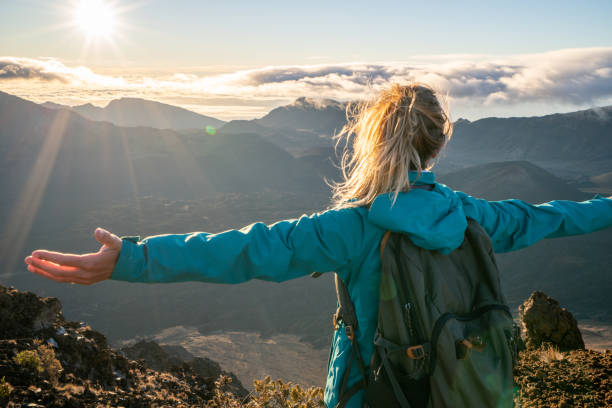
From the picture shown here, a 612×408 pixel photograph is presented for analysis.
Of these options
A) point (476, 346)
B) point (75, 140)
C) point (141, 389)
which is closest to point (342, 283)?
point (476, 346)

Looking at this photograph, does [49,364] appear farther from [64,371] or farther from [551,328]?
[551,328]

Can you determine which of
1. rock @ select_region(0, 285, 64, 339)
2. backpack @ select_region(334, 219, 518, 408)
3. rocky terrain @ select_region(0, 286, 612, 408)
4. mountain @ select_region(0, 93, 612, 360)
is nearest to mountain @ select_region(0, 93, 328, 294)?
mountain @ select_region(0, 93, 612, 360)

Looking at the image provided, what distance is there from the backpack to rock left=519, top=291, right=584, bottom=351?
422 cm

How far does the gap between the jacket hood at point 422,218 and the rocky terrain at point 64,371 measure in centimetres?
167

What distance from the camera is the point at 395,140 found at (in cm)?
129

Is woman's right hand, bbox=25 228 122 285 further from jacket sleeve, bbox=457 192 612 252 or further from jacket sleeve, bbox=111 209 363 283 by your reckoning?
jacket sleeve, bbox=457 192 612 252

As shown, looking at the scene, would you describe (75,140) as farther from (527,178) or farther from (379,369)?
(379,369)

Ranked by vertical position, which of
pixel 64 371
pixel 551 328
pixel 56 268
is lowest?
pixel 551 328

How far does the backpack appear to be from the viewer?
1190 millimetres

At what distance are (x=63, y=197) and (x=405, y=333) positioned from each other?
7288 cm

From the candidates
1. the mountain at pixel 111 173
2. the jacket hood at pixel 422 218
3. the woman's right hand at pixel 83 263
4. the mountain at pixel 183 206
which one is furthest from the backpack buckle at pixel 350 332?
the mountain at pixel 111 173

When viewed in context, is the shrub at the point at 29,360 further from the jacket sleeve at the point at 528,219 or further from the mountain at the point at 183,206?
the jacket sleeve at the point at 528,219

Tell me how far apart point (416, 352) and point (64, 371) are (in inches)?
92.6

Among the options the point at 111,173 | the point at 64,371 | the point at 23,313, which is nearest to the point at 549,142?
the point at 111,173
